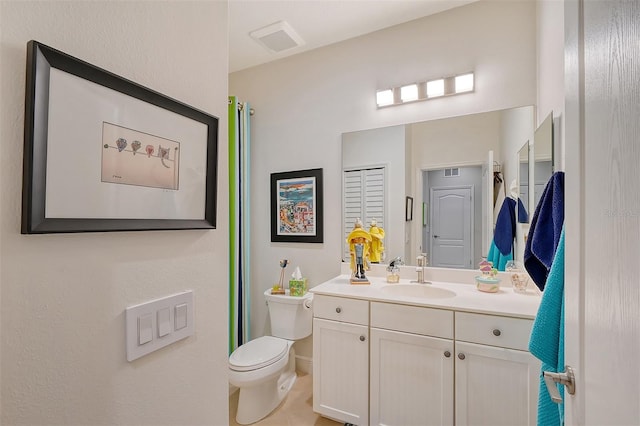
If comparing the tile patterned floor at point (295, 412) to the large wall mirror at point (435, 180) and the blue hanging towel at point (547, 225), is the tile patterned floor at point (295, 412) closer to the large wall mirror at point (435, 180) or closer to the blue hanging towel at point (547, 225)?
the large wall mirror at point (435, 180)

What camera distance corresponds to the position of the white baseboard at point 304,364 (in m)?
2.48

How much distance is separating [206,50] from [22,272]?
2.22ft

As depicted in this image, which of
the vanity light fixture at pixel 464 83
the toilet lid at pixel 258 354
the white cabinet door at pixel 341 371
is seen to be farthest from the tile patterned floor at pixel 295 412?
the vanity light fixture at pixel 464 83

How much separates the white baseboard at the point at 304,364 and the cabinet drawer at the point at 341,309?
2.91ft

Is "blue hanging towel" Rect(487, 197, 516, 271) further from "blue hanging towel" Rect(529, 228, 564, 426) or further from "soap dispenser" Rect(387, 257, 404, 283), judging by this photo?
"blue hanging towel" Rect(529, 228, 564, 426)

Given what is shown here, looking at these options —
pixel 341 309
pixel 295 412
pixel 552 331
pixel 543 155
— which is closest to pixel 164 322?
pixel 552 331

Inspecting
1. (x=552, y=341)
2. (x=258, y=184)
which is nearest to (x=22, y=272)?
(x=552, y=341)

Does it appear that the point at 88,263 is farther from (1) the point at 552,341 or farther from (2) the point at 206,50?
(1) the point at 552,341

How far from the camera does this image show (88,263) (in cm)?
57

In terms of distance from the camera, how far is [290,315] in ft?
7.55

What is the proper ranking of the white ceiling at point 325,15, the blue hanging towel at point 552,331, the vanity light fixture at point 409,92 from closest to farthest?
1. the blue hanging towel at point 552,331
2. the white ceiling at point 325,15
3. the vanity light fixture at point 409,92

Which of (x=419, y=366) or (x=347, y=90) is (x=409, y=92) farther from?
(x=419, y=366)

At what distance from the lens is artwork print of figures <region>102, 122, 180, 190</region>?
0.59 metres

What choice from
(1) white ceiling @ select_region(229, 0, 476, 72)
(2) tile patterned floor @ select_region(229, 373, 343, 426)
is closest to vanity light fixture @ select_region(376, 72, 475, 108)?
(1) white ceiling @ select_region(229, 0, 476, 72)
